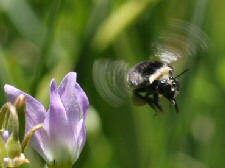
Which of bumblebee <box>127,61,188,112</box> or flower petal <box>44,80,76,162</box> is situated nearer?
flower petal <box>44,80,76,162</box>

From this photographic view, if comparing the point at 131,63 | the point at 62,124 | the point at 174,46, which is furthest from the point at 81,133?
the point at 131,63

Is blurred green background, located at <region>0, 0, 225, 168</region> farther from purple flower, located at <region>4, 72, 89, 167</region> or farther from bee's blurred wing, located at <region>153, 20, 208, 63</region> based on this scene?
purple flower, located at <region>4, 72, 89, 167</region>

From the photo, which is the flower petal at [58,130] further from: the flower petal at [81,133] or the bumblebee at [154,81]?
the bumblebee at [154,81]

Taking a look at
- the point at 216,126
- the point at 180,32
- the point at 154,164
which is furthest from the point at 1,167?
the point at 216,126

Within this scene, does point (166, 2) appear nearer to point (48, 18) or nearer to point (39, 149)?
point (48, 18)

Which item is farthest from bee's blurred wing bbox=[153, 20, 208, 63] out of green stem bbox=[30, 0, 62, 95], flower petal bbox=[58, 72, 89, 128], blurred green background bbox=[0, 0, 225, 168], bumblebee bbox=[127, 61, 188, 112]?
green stem bbox=[30, 0, 62, 95]

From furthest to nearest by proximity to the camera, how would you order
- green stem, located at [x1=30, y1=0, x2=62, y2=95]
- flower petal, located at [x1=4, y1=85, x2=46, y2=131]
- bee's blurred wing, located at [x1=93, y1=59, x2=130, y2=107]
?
green stem, located at [x1=30, y1=0, x2=62, y2=95] → bee's blurred wing, located at [x1=93, y1=59, x2=130, y2=107] → flower petal, located at [x1=4, y1=85, x2=46, y2=131]

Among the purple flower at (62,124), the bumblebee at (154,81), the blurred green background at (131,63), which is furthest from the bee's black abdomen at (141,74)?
the blurred green background at (131,63)
